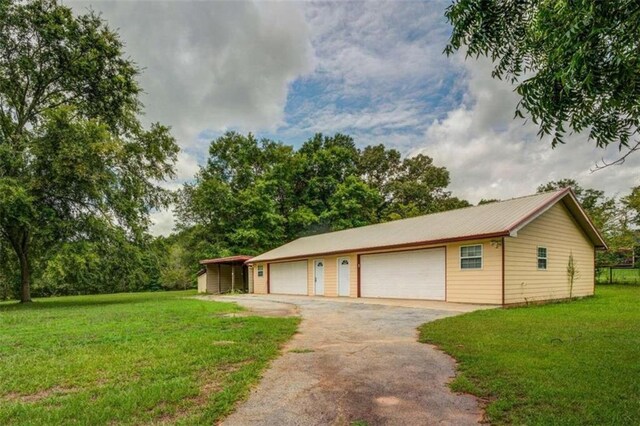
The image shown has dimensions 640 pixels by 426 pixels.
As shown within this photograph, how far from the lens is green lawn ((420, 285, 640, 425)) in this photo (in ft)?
11.1

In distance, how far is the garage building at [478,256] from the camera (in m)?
12.5

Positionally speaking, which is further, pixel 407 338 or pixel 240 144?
pixel 240 144

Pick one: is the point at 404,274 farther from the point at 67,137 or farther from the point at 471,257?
the point at 67,137

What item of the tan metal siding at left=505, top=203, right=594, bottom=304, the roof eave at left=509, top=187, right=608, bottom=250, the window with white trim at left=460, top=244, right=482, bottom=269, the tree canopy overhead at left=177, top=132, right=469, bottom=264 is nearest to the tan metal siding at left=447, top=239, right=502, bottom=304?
the window with white trim at left=460, top=244, right=482, bottom=269

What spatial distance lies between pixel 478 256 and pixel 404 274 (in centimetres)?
349

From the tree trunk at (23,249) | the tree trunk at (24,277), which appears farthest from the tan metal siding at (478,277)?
the tree trunk at (24,277)

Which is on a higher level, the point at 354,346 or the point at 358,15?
the point at 358,15

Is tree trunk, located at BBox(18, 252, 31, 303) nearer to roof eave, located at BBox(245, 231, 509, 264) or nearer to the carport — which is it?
the carport

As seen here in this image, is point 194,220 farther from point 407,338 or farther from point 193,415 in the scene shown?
point 193,415

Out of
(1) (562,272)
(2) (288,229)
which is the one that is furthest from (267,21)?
(2) (288,229)

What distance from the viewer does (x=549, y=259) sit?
14.2 meters

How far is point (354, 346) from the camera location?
20.5ft

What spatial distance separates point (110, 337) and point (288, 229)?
96.2 feet

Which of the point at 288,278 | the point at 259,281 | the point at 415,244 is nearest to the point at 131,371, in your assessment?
the point at 415,244
